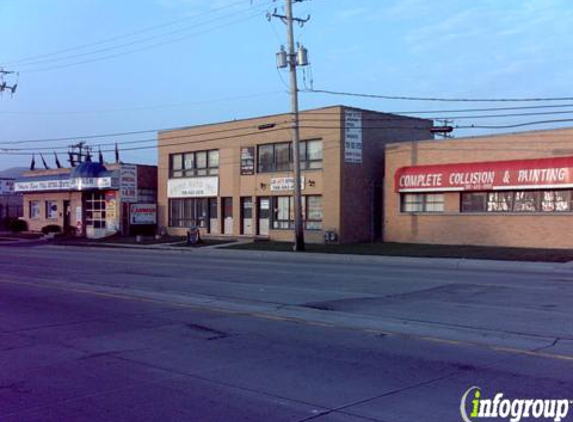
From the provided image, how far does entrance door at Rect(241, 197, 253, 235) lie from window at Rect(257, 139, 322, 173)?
2.44 meters

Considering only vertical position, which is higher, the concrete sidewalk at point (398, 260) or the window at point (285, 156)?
the window at point (285, 156)

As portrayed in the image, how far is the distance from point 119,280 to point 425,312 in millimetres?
9799

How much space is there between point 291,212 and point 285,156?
3475 millimetres

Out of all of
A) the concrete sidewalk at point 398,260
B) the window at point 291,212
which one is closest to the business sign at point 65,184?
the concrete sidewalk at point 398,260

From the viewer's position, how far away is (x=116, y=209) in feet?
167

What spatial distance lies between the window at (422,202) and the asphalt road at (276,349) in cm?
1748

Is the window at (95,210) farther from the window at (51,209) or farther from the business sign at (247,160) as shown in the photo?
the business sign at (247,160)

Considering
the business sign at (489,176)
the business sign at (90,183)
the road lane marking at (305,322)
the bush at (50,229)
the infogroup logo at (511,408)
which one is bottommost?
the road lane marking at (305,322)

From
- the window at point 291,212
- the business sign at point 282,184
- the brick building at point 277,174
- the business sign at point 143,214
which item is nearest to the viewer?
the brick building at point 277,174

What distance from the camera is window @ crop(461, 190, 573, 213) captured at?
29.9 meters

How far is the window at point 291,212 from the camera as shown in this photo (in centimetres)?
3841

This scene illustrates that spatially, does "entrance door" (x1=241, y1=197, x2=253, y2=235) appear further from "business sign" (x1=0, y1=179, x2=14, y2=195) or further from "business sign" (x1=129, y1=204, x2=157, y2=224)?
"business sign" (x1=0, y1=179, x2=14, y2=195)

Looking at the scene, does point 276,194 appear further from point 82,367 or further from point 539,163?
point 82,367

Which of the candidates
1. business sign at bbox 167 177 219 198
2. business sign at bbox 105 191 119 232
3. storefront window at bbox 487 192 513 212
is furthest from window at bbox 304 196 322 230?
business sign at bbox 105 191 119 232
